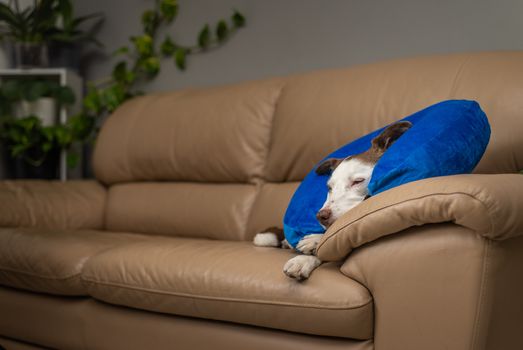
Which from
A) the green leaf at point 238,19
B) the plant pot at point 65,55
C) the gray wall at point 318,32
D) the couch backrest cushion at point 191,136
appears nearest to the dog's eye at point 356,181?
the couch backrest cushion at point 191,136

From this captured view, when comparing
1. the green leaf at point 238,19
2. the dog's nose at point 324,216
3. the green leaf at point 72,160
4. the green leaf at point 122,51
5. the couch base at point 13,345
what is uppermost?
the green leaf at point 238,19

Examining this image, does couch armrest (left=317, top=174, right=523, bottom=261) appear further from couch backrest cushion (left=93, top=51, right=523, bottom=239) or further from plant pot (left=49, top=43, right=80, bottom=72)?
plant pot (left=49, top=43, right=80, bottom=72)

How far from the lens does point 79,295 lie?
2.06 metres

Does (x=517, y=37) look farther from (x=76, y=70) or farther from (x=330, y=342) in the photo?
(x=76, y=70)

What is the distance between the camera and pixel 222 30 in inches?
128

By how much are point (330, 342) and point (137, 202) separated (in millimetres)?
1557

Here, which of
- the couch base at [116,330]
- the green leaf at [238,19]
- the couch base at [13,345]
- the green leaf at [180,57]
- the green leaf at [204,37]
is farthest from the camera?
the green leaf at [180,57]

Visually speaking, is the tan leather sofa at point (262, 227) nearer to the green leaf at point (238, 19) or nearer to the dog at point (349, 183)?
the dog at point (349, 183)

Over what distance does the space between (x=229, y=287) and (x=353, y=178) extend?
448 mm

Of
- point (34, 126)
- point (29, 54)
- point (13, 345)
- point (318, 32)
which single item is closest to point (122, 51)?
point (29, 54)

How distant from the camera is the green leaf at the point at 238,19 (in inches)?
125

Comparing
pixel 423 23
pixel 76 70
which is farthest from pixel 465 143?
pixel 76 70

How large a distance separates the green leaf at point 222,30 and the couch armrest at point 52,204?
3.43 ft

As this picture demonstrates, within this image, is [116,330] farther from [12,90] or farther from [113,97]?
[12,90]
